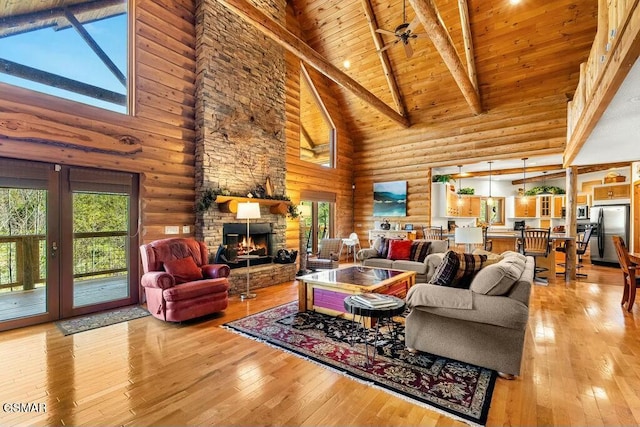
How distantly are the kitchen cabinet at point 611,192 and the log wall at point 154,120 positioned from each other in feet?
35.1

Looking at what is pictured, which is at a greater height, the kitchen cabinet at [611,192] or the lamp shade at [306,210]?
the kitchen cabinet at [611,192]

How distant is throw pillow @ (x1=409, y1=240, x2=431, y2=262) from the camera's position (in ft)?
19.2

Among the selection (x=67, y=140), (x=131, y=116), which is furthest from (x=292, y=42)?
(x=67, y=140)

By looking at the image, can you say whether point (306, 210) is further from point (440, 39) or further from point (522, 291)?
point (522, 291)

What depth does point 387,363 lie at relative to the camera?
8.98 ft

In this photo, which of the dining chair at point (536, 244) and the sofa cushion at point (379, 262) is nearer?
the sofa cushion at point (379, 262)

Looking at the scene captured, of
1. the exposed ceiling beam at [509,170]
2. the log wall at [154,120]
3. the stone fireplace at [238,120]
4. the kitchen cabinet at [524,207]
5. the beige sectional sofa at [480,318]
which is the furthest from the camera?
the kitchen cabinet at [524,207]

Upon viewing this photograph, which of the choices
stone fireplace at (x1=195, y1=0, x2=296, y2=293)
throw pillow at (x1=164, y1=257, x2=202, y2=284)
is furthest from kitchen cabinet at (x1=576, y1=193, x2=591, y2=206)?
throw pillow at (x1=164, y1=257, x2=202, y2=284)

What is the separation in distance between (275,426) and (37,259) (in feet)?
13.1

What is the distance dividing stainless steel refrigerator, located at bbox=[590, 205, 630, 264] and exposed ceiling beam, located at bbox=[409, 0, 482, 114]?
198 inches

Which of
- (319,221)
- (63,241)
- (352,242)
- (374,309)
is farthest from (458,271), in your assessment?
(319,221)

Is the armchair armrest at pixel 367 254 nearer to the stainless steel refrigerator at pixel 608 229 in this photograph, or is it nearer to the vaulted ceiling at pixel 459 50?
the vaulted ceiling at pixel 459 50

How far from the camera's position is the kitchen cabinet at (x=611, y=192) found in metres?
8.04

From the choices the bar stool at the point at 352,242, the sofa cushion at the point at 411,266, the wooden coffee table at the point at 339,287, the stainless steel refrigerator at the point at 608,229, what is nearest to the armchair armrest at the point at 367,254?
the sofa cushion at the point at 411,266
